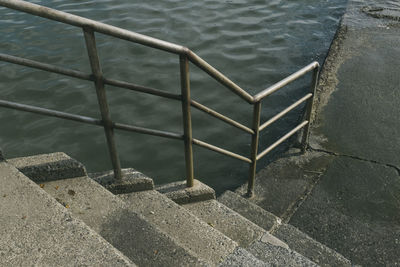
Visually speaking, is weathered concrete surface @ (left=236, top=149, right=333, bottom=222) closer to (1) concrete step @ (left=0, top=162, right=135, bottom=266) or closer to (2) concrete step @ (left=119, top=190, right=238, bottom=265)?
(2) concrete step @ (left=119, top=190, right=238, bottom=265)

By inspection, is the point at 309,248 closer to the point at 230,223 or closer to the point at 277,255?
the point at 277,255

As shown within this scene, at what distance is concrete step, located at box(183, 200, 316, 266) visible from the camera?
8.56 ft

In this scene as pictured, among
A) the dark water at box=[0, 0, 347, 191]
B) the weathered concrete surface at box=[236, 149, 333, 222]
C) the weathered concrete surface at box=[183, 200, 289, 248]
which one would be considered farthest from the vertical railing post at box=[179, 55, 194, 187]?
the dark water at box=[0, 0, 347, 191]

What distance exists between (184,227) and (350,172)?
7.33 feet

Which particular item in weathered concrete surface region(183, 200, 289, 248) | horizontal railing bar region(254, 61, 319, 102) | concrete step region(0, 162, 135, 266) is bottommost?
weathered concrete surface region(183, 200, 289, 248)

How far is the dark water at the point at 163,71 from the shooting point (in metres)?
5.54

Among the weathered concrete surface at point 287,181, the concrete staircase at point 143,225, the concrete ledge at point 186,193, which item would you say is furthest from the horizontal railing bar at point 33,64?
the weathered concrete surface at point 287,181

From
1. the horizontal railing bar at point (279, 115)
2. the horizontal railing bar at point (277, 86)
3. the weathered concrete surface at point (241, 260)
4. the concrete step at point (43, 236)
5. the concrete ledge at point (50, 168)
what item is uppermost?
the horizontal railing bar at point (277, 86)

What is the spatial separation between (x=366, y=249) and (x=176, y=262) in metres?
1.89

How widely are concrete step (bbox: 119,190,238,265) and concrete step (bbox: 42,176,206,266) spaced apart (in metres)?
0.20

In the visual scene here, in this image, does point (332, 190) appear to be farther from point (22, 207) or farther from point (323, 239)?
point (22, 207)

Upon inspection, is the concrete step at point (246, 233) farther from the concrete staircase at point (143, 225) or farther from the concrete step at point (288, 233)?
the concrete step at point (288, 233)

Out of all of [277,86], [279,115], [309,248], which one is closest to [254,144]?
[279,115]

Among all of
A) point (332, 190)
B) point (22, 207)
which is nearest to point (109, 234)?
point (22, 207)
